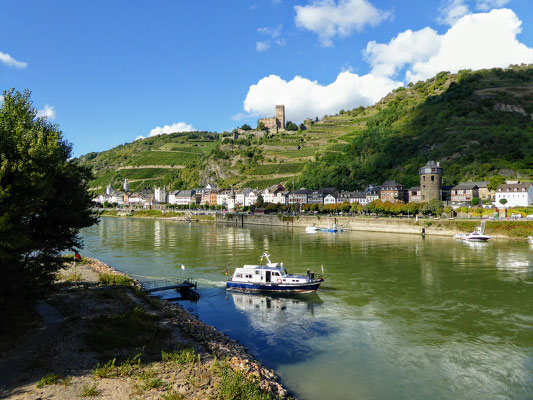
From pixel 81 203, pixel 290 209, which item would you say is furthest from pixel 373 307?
pixel 290 209

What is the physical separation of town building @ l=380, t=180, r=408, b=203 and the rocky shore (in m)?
91.0

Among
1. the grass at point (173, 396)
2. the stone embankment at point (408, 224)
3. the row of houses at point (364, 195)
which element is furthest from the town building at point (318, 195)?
the grass at point (173, 396)

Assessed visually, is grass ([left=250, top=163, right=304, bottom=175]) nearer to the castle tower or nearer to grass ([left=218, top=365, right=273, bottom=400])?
the castle tower

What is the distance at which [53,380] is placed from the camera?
1381 centimetres

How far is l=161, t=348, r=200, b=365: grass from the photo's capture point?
16.0 meters

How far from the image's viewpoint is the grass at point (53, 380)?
44.3 ft

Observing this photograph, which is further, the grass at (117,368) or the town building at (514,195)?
the town building at (514,195)

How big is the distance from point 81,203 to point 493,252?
53.4m

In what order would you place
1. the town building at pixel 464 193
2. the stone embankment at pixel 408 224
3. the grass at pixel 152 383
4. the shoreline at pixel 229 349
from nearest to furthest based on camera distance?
the grass at pixel 152 383
the shoreline at pixel 229 349
the stone embankment at pixel 408 224
the town building at pixel 464 193

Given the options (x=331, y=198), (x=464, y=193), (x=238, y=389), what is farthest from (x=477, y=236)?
(x=238, y=389)

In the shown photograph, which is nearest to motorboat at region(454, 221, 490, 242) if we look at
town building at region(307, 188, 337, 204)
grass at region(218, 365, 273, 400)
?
town building at region(307, 188, 337, 204)

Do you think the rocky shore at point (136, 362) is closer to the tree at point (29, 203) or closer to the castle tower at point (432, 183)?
the tree at point (29, 203)

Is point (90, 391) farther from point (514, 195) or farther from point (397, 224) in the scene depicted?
point (514, 195)

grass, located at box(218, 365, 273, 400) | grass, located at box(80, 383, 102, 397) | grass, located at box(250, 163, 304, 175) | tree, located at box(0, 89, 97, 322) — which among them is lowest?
grass, located at box(218, 365, 273, 400)
